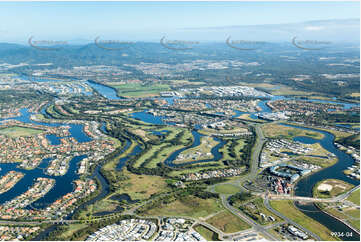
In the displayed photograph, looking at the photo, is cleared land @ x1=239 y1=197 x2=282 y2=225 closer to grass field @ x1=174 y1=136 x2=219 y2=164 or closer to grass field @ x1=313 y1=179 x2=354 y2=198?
grass field @ x1=313 y1=179 x2=354 y2=198

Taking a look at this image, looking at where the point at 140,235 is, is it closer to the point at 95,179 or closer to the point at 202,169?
the point at 95,179

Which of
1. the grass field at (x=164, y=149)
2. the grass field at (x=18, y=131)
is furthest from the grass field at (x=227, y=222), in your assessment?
the grass field at (x=18, y=131)

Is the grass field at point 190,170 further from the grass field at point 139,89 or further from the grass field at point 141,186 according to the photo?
the grass field at point 139,89

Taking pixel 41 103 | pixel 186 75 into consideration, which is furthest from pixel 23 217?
pixel 186 75

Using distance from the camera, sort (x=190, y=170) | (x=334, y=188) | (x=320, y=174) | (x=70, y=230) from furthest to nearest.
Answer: (x=190, y=170), (x=320, y=174), (x=334, y=188), (x=70, y=230)

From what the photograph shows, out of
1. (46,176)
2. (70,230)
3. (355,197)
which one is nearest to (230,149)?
(355,197)

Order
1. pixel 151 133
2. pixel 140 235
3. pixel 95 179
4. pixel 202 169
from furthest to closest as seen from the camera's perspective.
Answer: pixel 151 133 < pixel 202 169 < pixel 95 179 < pixel 140 235

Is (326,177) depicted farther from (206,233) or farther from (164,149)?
(164,149)
